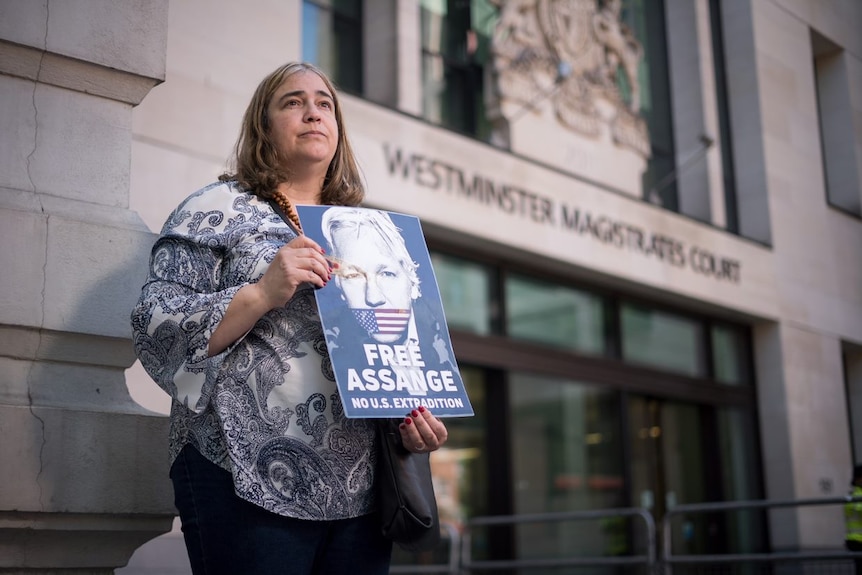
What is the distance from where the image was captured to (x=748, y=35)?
48.4 feet

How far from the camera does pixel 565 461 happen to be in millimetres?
11930

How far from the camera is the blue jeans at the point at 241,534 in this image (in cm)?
221

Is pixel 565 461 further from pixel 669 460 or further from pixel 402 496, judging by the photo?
pixel 402 496

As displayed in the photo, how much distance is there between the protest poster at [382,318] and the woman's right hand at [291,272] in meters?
0.07

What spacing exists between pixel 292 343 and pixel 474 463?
8.95 m

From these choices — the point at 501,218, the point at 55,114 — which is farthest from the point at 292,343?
the point at 501,218

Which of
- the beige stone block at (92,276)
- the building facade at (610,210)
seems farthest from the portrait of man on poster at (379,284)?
the building facade at (610,210)

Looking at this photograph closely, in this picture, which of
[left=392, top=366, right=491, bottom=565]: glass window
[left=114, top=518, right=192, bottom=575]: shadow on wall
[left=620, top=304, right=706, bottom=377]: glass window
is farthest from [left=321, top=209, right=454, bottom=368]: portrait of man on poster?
[left=620, top=304, right=706, bottom=377]: glass window

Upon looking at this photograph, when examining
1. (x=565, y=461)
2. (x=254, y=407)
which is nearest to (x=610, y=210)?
(x=565, y=461)

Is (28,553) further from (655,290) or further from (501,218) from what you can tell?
(655,290)

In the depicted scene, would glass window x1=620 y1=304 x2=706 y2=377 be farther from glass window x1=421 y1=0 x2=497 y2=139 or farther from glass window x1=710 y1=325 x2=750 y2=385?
glass window x1=421 y1=0 x2=497 y2=139

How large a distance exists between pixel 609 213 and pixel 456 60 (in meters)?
2.37

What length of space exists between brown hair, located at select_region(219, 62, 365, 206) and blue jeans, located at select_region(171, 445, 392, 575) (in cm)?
69

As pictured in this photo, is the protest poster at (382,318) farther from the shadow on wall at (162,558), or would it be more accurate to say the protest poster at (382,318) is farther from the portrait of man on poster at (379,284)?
the shadow on wall at (162,558)
